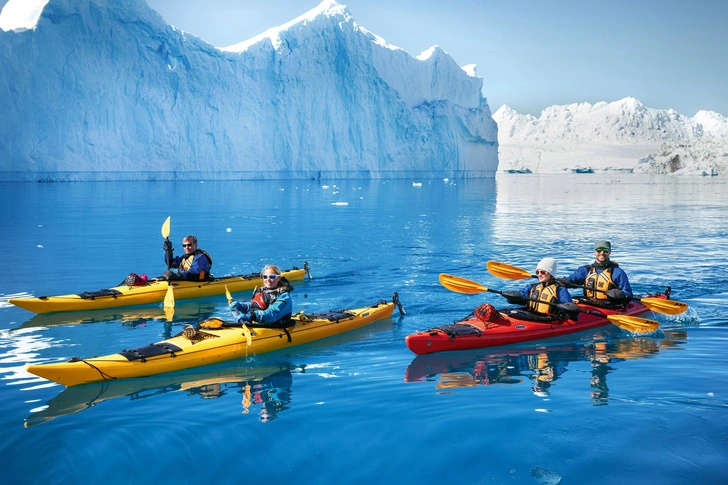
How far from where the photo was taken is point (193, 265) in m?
9.75

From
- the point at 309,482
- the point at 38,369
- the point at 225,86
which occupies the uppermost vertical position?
the point at 225,86

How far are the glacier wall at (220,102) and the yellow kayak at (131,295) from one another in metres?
34.4

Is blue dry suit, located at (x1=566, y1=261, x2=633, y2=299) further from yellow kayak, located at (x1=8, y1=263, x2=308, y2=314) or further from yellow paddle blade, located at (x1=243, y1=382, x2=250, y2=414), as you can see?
yellow kayak, located at (x1=8, y1=263, x2=308, y2=314)

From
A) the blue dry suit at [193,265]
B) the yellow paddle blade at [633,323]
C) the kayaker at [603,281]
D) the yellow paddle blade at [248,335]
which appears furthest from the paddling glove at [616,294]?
the blue dry suit at [193,265]

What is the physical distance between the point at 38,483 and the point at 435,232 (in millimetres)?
15369

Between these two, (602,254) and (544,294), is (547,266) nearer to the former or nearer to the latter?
(544,294)

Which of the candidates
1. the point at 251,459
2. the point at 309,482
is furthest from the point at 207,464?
the point at 309,482

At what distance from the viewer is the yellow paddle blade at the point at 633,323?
23.6 ft

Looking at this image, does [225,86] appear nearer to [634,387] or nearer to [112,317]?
[112,317]

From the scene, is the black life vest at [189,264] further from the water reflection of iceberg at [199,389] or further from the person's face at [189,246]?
the water reflection of iceberg at [199,389]

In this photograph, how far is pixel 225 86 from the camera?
147ft

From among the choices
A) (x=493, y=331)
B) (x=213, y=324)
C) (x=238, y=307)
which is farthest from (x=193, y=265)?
(x=493, y=331)

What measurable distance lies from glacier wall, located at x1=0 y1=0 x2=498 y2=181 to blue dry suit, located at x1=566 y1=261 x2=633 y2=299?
125ft

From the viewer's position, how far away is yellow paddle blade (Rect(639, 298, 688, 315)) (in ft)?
25.3
